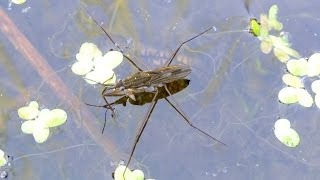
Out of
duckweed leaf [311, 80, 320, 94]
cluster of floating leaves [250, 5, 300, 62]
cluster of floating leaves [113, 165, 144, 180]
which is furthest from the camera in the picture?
cluster of floating leaves [250, 5, 300, 62]

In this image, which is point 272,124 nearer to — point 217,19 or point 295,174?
point 295,174

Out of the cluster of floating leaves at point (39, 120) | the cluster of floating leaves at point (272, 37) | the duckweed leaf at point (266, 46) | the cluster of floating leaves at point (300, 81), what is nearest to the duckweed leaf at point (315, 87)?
the cluster of floating leaves at point (300, 81)

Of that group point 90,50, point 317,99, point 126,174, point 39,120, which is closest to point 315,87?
point 317,99

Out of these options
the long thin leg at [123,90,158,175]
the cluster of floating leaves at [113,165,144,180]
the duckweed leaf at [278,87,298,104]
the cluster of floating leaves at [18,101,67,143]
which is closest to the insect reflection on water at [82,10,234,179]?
the long thin leg at [123,90,158,175]

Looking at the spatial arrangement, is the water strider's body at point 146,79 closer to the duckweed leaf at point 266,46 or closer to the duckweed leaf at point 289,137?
the duckweed leaf at point 266,46

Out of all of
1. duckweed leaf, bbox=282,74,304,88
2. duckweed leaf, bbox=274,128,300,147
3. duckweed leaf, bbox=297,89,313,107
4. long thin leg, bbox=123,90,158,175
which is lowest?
duckweed leaf, bbox=274,128,300,147

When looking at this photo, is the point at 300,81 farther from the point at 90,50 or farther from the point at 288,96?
the point at 90,50

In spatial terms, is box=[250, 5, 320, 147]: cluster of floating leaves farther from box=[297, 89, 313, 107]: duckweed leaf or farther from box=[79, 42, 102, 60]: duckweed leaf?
box=[79, 42, 102, 60]: duckweed leaf
